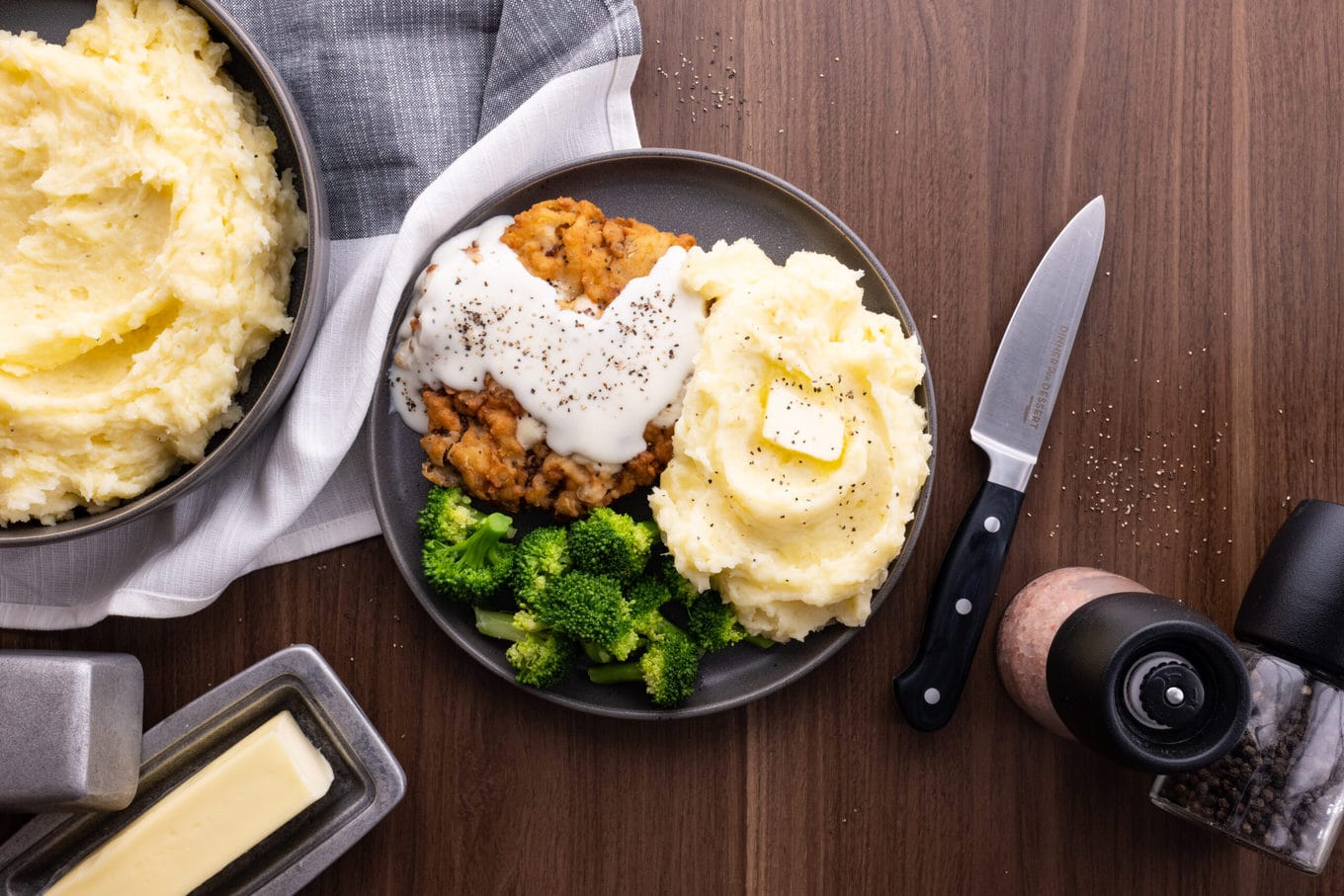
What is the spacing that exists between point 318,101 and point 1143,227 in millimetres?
3258

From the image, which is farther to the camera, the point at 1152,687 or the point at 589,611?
the point at 589,611

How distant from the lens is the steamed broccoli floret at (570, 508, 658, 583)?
10.9 ft

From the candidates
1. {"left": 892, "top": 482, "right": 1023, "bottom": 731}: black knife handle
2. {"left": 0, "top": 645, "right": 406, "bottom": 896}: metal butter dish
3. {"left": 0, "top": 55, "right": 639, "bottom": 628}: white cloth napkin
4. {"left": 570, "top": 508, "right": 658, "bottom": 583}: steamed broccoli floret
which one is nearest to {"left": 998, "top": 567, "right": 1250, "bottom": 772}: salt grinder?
{"left": 892, "top": 482, "right": 1023, "bottom": 731}: black knife handle

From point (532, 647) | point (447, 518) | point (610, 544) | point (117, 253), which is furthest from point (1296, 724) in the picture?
point (117, 253)

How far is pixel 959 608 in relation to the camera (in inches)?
140

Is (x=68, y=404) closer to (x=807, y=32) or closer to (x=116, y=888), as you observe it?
(x=116, y=888)

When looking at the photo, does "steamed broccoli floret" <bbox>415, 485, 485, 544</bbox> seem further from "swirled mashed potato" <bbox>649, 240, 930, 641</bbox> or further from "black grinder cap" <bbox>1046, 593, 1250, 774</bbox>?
"black grinder cap" <bbox>1046, 593, 1250, 774</bbox>

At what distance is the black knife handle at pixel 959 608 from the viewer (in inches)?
140

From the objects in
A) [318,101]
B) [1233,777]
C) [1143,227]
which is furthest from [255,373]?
[1233,777]

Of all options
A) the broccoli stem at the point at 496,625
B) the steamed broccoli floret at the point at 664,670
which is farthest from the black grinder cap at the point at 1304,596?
the broccoli stem at the point at 496,625

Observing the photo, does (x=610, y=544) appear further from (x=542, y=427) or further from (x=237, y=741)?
(x=237, y=741)

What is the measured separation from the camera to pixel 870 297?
354 cm

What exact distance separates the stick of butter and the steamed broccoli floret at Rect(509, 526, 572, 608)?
0.96 meters

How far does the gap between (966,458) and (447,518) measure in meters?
2.00
